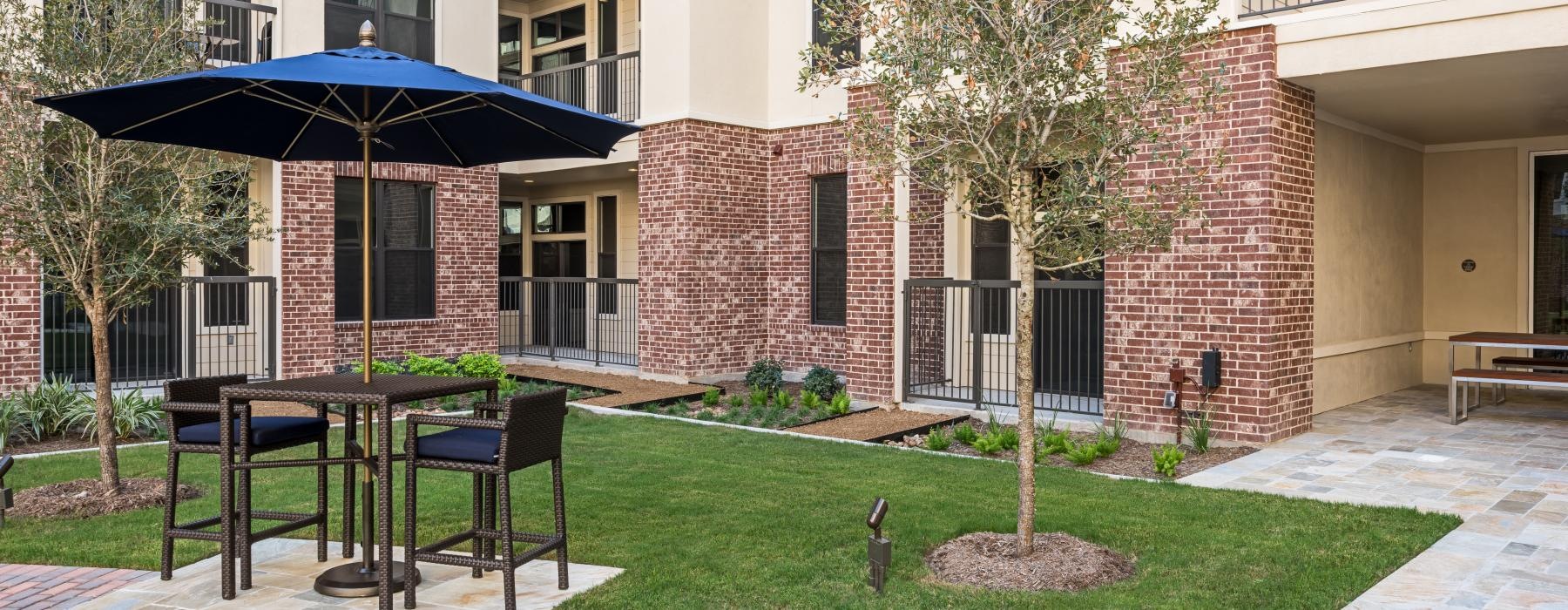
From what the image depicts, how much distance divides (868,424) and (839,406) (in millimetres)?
867

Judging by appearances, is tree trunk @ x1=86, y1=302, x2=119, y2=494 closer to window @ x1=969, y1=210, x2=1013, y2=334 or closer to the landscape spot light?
the landscape spot light

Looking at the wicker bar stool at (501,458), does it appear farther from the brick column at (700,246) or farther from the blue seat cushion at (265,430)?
the brick column at (700,246)

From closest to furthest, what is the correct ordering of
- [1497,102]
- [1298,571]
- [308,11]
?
[1298,571] < [1497,102] < [308,11]

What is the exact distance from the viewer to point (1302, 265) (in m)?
9.40

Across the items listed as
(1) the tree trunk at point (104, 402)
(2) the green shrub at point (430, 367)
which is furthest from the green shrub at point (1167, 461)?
(2) the green shrub at point (430, 367)

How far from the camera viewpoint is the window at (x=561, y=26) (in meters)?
18.0

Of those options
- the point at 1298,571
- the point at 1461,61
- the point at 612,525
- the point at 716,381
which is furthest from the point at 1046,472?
the point at 716,381

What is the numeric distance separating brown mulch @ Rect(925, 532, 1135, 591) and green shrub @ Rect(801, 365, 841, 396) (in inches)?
252

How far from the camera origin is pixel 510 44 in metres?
19.0

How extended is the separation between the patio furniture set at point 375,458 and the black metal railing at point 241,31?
371 inches

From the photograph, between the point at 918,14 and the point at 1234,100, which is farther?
the point at 1234,100

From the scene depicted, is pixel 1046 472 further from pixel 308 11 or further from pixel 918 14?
pixel 308 11

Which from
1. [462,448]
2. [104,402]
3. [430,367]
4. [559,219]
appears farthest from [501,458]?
[559,219]

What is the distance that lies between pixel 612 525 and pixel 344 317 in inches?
375
